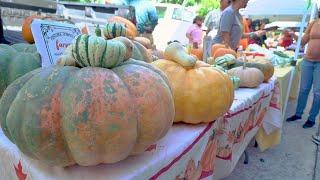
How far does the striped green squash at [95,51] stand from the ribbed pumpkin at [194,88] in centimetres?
55

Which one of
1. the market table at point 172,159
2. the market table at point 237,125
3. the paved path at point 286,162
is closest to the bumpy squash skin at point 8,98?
the market table at point 172,159

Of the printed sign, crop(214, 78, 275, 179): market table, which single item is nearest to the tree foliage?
crop(214, 78, 275, 179): market table

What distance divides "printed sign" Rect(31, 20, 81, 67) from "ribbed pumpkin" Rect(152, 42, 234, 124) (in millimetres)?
465

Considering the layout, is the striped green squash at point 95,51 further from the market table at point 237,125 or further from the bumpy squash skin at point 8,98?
the market table at point 237,125

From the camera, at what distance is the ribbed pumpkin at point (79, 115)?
85cm

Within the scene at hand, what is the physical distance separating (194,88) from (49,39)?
2.25 ft

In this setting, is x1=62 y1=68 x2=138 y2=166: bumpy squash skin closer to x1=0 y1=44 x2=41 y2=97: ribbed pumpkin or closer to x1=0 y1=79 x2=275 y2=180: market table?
x1=0 y1=79 x2=275 y2=180: market table

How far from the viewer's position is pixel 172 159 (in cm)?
114

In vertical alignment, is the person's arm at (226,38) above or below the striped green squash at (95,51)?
below

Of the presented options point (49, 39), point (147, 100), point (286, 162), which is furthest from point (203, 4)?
point (147, 100)

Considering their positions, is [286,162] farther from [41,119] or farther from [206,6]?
[206,6]

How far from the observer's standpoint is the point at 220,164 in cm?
211

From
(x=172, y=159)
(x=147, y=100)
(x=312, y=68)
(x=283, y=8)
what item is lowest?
(x=312, y=68)

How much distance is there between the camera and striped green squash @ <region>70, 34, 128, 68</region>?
0.94 metres
